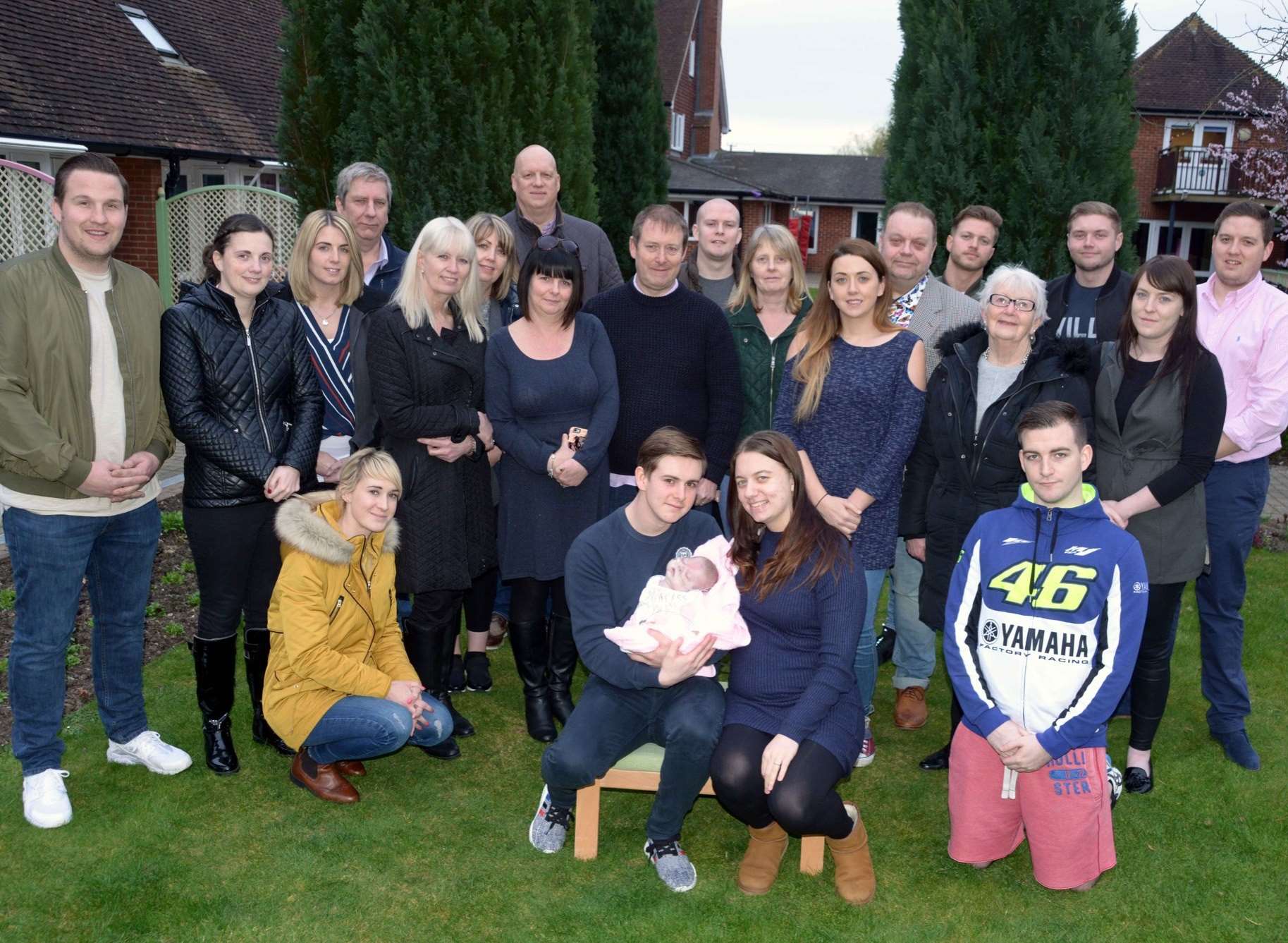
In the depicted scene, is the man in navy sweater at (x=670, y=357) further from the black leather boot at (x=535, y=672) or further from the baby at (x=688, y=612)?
the baby at (x=688, y=612)

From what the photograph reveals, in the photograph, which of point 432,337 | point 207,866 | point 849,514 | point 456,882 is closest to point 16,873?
point 207,866

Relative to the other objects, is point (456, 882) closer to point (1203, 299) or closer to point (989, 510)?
point (989, 510)

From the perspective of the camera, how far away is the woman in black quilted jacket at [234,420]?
440 centimetres

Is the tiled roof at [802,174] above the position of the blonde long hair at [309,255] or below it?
above

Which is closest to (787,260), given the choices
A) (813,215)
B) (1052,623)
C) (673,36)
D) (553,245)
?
(553,245)

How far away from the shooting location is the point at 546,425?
4.99 meters

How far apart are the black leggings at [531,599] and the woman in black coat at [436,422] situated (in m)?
0.21

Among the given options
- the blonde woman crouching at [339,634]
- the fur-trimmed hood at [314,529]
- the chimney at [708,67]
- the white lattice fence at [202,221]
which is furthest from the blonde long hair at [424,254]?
the chimney at [708,67]

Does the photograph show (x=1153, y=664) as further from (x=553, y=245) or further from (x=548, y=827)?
(x=553, y=245)

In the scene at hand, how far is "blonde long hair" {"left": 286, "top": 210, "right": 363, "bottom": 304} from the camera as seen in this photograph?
4914mm

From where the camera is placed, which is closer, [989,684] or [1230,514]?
[989,684]

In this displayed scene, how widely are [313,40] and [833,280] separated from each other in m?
4.95

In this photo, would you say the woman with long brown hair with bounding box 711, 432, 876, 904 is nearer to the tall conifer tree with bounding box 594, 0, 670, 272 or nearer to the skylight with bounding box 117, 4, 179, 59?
the tall conifer tree with bounding box 594, 0, 670, 272

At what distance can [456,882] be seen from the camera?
162 inches
